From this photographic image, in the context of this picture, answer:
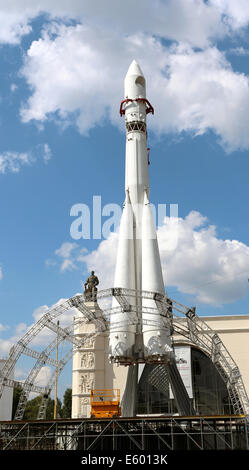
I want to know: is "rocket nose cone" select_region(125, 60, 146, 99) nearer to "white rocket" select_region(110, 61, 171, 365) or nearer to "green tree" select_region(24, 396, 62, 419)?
"white rocket" select_region(110, 61, 171, 365)

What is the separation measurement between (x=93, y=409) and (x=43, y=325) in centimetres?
655

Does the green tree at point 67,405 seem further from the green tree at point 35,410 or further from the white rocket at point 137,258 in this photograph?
the white rocket at point 137,258

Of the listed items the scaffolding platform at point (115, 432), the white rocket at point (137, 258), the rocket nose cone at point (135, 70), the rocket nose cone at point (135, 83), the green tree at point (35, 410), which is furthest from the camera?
the green tree at point (35, 410)

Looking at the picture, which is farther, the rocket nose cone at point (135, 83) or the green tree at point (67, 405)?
the green tree at point (67, 405)

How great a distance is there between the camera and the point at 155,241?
118 ft

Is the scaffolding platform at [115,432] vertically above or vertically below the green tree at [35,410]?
below

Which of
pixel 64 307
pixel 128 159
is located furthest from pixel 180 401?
pixel 128 159

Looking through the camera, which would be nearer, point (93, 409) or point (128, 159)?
point (93, 409)

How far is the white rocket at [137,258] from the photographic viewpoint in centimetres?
3294

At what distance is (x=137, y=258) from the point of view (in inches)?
1437

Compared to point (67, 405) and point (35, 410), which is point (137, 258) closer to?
point (67, 405)

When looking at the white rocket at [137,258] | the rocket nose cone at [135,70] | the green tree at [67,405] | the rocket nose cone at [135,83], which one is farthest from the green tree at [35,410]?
the rocket nose cone at [135,70]
